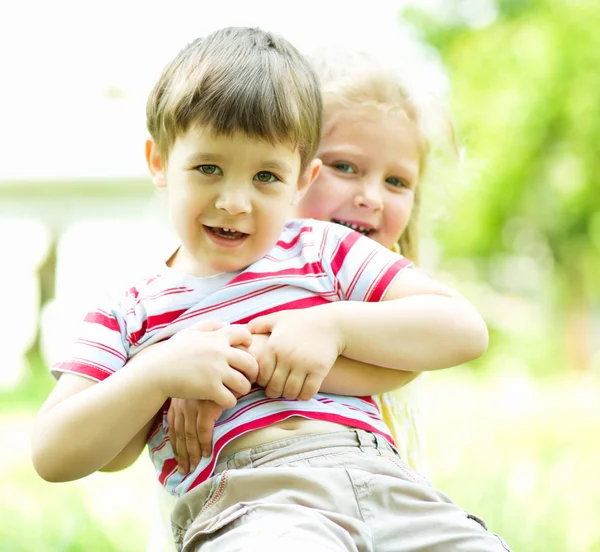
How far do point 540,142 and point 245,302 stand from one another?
1234 centimetres

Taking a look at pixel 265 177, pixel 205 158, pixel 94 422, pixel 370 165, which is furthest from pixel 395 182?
pixel 94 422

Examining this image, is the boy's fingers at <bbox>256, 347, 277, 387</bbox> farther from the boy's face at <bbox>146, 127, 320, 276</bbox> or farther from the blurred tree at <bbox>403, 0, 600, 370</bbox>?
the blurred tree at <bbox>403, 0, 600, 370</bbox>

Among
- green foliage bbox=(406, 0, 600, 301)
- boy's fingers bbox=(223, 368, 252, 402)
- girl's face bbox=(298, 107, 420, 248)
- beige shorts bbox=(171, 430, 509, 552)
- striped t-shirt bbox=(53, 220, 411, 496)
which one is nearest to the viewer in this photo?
beige shorts bbox=(171, 430, 509, 552)

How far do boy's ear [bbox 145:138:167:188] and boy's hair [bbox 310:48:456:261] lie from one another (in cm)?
49

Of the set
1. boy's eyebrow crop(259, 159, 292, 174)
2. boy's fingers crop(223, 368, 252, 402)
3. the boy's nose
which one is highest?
boy's eyebrow crop(259, 159, 292, 174)

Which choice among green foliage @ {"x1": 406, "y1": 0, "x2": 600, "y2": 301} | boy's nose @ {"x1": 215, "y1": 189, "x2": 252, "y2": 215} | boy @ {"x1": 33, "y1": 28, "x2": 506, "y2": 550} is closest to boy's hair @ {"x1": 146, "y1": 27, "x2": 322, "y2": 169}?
boy @ {"x1": 33, "y1": 28, "x2": 506, "y2": 550}

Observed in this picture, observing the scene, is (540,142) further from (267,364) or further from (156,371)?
(156,371)

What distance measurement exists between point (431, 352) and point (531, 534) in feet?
6.77

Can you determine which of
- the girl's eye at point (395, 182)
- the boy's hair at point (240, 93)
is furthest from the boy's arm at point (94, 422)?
the girl's eye at point (395, 182)

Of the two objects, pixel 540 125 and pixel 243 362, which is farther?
pixel 540 125

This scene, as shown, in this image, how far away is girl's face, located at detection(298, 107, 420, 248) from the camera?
6.81 feet

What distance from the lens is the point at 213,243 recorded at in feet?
5.50

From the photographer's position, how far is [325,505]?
4.84 feet

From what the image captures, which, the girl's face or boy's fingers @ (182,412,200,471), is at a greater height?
the girl's face
